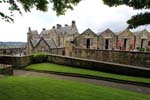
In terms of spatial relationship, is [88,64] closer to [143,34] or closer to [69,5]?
[69,5]

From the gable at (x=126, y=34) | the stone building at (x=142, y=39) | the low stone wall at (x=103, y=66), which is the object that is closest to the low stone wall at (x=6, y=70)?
the low stone wall at (x=103, y=66)

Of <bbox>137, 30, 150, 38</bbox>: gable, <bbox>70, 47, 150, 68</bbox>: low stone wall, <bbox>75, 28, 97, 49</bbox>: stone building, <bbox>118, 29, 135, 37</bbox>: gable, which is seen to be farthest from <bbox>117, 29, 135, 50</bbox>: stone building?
<bbox>70, 47, 150, 68</bbox>: low stone wall

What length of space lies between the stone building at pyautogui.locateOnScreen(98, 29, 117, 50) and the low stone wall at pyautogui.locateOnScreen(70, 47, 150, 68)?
43.4ft

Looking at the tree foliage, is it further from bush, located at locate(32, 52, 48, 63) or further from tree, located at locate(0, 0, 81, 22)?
bush, located at locate(32, 52, 48, 63)

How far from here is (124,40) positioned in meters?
29.5

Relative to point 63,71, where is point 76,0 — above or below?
above

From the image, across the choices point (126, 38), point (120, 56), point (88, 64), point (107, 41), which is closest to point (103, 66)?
point (88, 64)

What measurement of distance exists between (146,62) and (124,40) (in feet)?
57.6

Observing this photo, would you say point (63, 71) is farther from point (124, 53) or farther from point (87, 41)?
point (87, 41)

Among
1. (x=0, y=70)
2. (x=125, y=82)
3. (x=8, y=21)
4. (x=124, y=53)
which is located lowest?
(x=125, y=82)

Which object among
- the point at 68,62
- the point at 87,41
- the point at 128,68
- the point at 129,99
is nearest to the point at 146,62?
the point at 128,68

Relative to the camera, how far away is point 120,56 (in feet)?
45.6

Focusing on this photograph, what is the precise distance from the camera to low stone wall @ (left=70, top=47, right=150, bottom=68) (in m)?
12.7

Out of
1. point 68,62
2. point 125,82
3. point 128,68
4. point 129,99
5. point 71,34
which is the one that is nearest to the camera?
point 129,99
